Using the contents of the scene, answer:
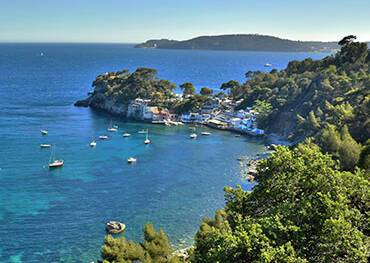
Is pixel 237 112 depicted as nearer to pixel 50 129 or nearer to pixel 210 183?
pixel 50 129

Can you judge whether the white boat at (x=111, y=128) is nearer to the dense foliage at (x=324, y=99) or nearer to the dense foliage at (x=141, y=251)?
the dense foliage at (x=324, y=99)

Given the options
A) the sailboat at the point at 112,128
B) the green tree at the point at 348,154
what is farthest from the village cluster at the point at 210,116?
the green tree at the point at 348,154

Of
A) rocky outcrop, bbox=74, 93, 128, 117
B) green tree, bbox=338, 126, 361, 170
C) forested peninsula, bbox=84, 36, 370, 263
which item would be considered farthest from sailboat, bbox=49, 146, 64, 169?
rocky outcrop, bbox=74, 93, 128, 117

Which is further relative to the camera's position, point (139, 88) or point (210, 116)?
point (139, 88)

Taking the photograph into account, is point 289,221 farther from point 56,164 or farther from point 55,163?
point 55,163

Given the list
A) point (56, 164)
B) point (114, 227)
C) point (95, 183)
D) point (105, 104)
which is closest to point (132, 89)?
point (105, 104)

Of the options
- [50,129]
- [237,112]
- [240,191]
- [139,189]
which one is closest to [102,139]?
[50,129]
